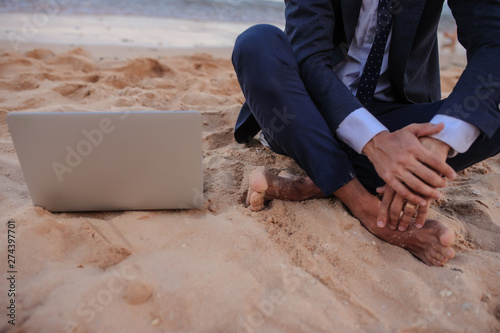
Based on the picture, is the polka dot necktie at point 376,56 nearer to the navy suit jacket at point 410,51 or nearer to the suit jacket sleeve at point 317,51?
the navy suit jacket at point 410,51

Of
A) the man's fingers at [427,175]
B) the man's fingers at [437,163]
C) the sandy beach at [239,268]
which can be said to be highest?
the man's fingers at [437,163]

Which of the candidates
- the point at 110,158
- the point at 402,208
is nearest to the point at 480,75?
the point at 402,208

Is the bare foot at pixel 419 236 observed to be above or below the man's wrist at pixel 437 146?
below

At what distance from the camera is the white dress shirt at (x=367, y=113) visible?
1.04 meters

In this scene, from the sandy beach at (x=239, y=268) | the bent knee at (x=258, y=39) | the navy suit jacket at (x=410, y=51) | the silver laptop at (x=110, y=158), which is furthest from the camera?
the bent knee at (x=258, y=39)

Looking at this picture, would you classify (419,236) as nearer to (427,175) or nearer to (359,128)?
(427,175)

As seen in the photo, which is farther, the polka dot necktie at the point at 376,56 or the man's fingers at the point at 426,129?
the polka dot necktie at the point at 376,56

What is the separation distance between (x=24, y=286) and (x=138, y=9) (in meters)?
6.02

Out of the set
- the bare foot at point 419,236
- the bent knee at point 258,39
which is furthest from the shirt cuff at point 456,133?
the bent knee at point 258,39

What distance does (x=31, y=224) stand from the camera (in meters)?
1.02

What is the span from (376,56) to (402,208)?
0.55 m

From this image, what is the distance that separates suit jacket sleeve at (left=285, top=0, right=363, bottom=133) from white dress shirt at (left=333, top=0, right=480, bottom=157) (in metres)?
0.07

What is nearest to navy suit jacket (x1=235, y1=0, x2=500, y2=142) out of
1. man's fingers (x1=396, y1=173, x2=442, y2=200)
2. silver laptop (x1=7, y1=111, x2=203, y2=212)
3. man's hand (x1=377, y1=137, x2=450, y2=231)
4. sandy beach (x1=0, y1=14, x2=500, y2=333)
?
man's hand (x1=377, y1=137, x2=450, y2=231)

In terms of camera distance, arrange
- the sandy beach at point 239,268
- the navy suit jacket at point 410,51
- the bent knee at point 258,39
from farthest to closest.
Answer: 1. the bent knee at point 258,39
2. the navy suit jacket at point 410,51
3. the sandy beach at point 239,268
